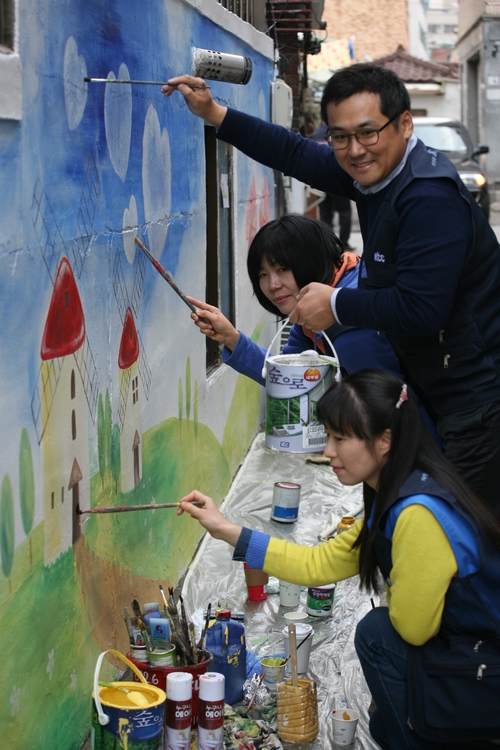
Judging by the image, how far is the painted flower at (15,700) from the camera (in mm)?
2322

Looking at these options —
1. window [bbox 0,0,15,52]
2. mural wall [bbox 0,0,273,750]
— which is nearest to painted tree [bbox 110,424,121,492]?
mural wall [bbox 0,0,273,750]

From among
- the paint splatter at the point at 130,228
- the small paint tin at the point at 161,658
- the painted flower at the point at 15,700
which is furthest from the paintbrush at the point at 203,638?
the paint splatter at the point at 130,228

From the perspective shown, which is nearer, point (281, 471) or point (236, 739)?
point (236, 739)

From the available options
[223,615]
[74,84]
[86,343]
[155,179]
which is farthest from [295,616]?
[74,84]

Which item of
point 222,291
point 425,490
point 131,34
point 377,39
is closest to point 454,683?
point 425,490

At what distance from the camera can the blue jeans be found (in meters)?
2.68

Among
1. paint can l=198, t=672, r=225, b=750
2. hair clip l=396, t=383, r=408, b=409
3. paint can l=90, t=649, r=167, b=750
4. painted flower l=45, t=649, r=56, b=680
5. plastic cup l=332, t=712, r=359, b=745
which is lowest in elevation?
plastic cup l=332, t=712, r=359, b=745

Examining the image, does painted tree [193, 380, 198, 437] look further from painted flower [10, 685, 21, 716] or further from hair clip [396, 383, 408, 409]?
painted flower [10, 685, 21, 716]

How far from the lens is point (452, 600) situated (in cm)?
254

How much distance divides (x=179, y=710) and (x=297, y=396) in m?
1.21

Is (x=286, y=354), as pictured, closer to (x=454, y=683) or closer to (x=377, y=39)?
(x=454, y=683)

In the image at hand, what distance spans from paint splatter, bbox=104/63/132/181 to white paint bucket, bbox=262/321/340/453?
0.84 metres

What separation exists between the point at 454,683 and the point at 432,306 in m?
1.01

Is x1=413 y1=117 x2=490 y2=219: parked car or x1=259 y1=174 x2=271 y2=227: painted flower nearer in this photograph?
x1=259 y1=174 x2=271 y2=227: painted flower
